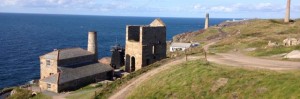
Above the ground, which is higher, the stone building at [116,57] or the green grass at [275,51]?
the green grass at [275,51]

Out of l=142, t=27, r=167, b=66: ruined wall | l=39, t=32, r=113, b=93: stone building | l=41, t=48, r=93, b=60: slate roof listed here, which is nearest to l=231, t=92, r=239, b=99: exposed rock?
l=142, t=27, r=167, b=66: ruined wall

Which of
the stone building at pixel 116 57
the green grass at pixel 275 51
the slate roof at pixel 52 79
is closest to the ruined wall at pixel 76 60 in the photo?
the slate roof at pixel 52 79

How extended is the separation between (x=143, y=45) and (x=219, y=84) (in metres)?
24.2

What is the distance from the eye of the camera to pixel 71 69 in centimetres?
5081

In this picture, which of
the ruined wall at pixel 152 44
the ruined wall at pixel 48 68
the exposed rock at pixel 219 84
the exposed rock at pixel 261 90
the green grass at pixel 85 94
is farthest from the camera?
the ruined wall at pixel 48 68

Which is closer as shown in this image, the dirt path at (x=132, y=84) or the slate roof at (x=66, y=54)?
the dirt path at (x=132, y=84)

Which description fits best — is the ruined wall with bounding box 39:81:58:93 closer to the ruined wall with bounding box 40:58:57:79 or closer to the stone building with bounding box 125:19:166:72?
the ruined wall with bounding box 40:58:57:79

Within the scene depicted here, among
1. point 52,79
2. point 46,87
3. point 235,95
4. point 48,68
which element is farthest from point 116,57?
point 235,95

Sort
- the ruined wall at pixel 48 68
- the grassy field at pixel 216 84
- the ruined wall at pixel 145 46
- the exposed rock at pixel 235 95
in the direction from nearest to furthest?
the grassy field at pixel 216 84 → the exposed rock at pixel 235 95 → the ruined wall at pixel 145 46 → the ruined wall at pixel 48 68

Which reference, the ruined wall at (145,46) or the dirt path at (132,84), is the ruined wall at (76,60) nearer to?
the ruined wall at (145,46)

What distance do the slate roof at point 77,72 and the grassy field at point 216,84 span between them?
18576 mm

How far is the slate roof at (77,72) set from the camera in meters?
48.2

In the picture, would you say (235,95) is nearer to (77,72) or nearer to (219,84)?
(219,84)

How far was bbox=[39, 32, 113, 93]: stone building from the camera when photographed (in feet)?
158
